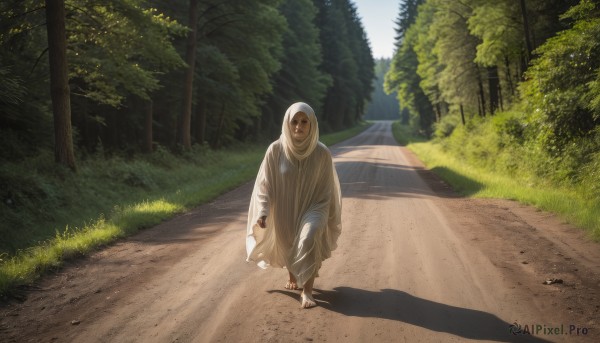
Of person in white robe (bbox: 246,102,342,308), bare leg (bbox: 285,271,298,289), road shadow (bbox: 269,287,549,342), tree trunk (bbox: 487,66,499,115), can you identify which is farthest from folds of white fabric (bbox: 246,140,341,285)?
tree trunk (bbox: 487,66,499,115)

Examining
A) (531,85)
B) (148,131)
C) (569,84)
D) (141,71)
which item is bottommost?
(569,84)

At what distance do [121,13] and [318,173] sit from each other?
33.7 feet

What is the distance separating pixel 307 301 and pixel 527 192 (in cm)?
851

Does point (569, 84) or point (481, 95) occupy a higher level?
point (481, 95)

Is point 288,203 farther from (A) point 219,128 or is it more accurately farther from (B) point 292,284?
(A) point 219,128

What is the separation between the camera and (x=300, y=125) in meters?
5.01

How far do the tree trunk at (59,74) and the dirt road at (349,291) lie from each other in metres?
5.50

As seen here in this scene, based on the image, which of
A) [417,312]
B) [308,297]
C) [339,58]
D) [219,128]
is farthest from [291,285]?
[339,58]

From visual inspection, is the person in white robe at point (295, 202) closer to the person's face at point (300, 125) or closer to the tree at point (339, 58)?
the person's face at point (300, 125)

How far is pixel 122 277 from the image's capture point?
19.8 ft

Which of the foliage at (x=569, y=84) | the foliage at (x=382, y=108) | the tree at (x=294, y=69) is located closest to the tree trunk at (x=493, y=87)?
the foliage at (x=569, y=84)

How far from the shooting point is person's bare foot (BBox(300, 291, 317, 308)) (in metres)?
4.88

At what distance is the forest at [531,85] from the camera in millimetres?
11648

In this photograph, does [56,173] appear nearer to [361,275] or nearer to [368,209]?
[368,209]
